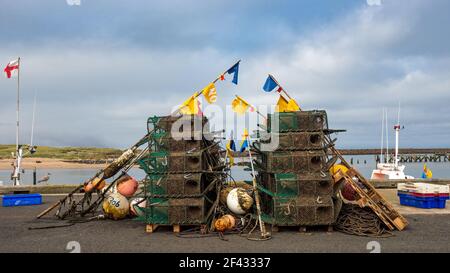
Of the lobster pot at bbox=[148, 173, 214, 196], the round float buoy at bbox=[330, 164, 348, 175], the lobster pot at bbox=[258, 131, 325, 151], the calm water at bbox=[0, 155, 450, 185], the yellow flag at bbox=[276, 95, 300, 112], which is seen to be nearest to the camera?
the lobster pot at bbox=[148, 173, 214, 196]

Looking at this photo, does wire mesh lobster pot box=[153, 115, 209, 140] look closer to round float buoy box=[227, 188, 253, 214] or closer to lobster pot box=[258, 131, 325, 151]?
round float buoy box=[227, 188, 253, 214]

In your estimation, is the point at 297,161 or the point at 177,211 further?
the point at 297,161

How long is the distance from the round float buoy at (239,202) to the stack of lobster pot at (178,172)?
700 millimetres

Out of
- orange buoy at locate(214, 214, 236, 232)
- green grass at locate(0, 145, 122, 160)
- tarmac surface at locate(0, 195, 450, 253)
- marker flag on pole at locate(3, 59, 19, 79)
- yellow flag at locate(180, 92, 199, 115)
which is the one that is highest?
marker flag on pole at locate(3, 59, 19, 79)

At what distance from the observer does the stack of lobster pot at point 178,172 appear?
1088cm

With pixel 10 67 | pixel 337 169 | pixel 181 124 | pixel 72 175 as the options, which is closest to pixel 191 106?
pixel 181 124

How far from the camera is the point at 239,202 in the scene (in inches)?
467

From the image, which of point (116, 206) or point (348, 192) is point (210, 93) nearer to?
point (116, 206)

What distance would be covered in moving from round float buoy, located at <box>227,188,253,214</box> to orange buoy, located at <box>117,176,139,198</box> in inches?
150

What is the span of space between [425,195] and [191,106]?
10216mm

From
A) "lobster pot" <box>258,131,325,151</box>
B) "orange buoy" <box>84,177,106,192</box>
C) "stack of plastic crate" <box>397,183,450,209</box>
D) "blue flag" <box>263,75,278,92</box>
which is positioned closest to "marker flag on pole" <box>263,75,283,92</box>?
"blue flag" <box>263,75,278,92</box>

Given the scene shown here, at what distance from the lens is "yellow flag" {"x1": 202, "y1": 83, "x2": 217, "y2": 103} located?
1363 centimetres

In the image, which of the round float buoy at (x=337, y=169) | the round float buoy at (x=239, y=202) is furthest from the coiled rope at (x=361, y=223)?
the round float buoy at (x=239, y=202)
